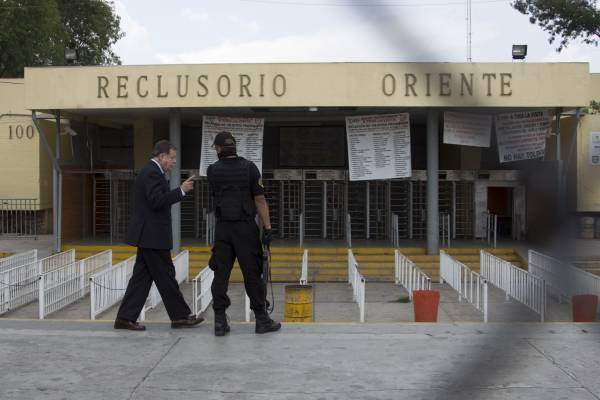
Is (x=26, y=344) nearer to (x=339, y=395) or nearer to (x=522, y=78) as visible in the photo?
(x=339, y=395)

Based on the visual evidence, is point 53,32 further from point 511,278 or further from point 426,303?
point 511,278

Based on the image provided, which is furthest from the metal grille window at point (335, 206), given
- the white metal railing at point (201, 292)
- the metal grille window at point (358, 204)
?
the white metal railing at point (201, 292)

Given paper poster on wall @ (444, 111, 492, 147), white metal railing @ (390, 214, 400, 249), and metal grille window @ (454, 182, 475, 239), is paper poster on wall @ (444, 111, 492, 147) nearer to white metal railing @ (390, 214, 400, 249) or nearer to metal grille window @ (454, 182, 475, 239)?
white metal railing @ (390, 214, 400, 249)

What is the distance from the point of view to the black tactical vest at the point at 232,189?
5.77m

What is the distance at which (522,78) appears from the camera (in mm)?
15602

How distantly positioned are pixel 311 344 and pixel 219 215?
1.27 metres

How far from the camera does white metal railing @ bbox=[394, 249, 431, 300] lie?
13.2 meters

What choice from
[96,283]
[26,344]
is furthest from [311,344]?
[96,283]

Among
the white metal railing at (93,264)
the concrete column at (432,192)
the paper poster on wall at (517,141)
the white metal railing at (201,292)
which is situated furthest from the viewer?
the concrete column at (432,192)

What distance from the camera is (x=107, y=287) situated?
12055 mm

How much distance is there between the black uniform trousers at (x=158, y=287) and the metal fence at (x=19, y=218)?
721 inches

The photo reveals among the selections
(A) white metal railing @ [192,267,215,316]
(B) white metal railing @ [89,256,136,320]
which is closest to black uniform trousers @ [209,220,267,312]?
(A) white metal railing @ [192,267,215,316]

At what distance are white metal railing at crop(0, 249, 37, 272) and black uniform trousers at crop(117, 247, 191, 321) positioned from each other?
8382mm

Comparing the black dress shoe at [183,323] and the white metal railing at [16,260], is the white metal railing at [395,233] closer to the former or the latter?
the white metal railing at [16,260]
